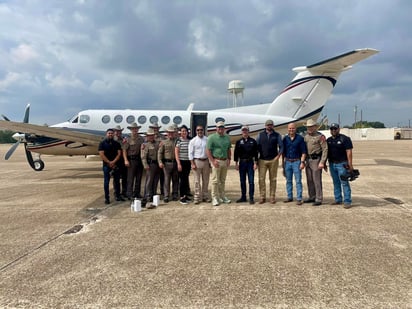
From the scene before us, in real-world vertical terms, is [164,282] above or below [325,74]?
below

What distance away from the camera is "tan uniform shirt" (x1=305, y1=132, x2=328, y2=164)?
6492 mm

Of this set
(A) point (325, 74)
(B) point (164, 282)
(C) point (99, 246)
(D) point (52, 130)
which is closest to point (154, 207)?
(C) point (99, 246)

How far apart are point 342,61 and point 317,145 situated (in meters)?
7.89

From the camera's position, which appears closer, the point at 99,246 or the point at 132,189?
the point at 99,246

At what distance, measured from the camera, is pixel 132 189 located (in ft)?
24.8

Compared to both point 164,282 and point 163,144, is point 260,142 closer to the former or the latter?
point 163,144

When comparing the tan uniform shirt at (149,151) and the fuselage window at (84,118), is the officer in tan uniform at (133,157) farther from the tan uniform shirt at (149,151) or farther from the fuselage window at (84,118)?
the fuselage window at (84,118)

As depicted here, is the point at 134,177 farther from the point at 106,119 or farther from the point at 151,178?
the point at 106,119

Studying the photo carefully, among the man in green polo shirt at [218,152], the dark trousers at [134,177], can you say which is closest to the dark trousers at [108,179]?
the dark trousers at [134,177]

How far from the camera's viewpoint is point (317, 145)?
21.7 ft

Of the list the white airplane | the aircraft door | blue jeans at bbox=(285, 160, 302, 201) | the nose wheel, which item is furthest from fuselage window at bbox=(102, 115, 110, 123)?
blue jeans at bbox=(285, 160, 302, 201)

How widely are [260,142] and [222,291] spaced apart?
449 centimetres

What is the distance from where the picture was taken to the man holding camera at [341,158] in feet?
20.7

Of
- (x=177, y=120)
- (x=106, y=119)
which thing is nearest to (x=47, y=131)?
(x=106, y=119)
